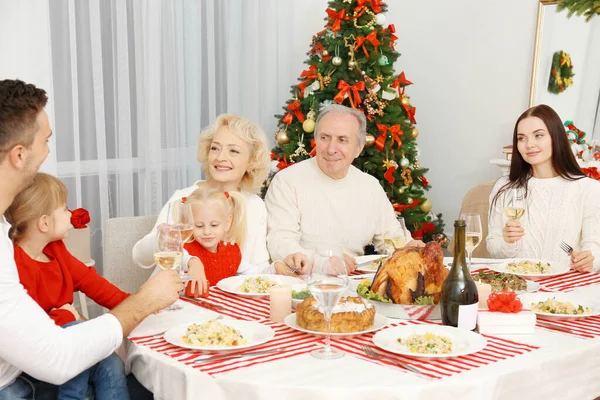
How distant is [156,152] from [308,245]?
174 centimetres

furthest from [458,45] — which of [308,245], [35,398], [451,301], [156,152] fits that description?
[35,398]

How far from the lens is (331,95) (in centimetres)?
481

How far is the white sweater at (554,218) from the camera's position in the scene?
124 inches

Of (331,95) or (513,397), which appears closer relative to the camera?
(513,397)

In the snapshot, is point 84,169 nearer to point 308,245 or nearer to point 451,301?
point 308,245

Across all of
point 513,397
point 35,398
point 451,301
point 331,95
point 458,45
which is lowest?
point 35,398

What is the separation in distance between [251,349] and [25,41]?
307 cm

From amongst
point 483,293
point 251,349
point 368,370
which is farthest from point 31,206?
point 483,293

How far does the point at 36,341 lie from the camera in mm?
1607

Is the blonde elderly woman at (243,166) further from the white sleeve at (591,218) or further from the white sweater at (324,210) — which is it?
the white sleeve at (591,218)

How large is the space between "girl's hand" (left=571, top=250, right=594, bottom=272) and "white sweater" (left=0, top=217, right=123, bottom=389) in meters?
1.82

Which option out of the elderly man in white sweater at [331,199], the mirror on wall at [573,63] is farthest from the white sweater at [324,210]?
the mirror on wall at [573,63]

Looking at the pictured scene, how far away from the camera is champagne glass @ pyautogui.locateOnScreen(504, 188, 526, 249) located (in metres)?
2.71

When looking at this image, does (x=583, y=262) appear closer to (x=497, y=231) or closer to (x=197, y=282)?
(x=497, y=231)
